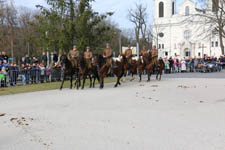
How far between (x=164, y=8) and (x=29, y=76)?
82433 millimetres

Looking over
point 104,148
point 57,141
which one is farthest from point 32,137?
point 104,148

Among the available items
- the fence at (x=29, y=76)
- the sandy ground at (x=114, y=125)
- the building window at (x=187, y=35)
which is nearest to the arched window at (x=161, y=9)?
the building window at (x=187, y=35)

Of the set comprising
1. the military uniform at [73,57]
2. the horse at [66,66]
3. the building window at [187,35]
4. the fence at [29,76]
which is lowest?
the fence at [29,76]

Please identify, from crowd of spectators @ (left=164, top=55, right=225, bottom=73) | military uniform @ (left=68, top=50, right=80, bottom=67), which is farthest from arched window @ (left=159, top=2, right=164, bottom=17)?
military uniform @ (left=68, top=50, right=80, bottom=67)

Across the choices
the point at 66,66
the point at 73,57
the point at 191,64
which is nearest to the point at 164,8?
the point at 191,64

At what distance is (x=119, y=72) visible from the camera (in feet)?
59.5

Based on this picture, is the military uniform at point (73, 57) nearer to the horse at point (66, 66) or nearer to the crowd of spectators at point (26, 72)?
the horse at point (66, 66)

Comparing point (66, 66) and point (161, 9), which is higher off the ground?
point (161, 9)

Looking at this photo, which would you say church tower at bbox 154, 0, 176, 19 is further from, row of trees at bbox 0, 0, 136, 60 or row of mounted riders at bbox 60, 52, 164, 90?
row of mounted riders at bbox 60, 52, 164, 90

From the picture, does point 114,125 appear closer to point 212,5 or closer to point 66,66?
point 66,66

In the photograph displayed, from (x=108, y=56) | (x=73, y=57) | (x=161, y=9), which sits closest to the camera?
(x=108, y=56)

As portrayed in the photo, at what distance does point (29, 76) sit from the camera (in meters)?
21.0

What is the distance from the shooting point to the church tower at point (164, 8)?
9650 cm

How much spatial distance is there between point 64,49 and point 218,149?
20.9 m
